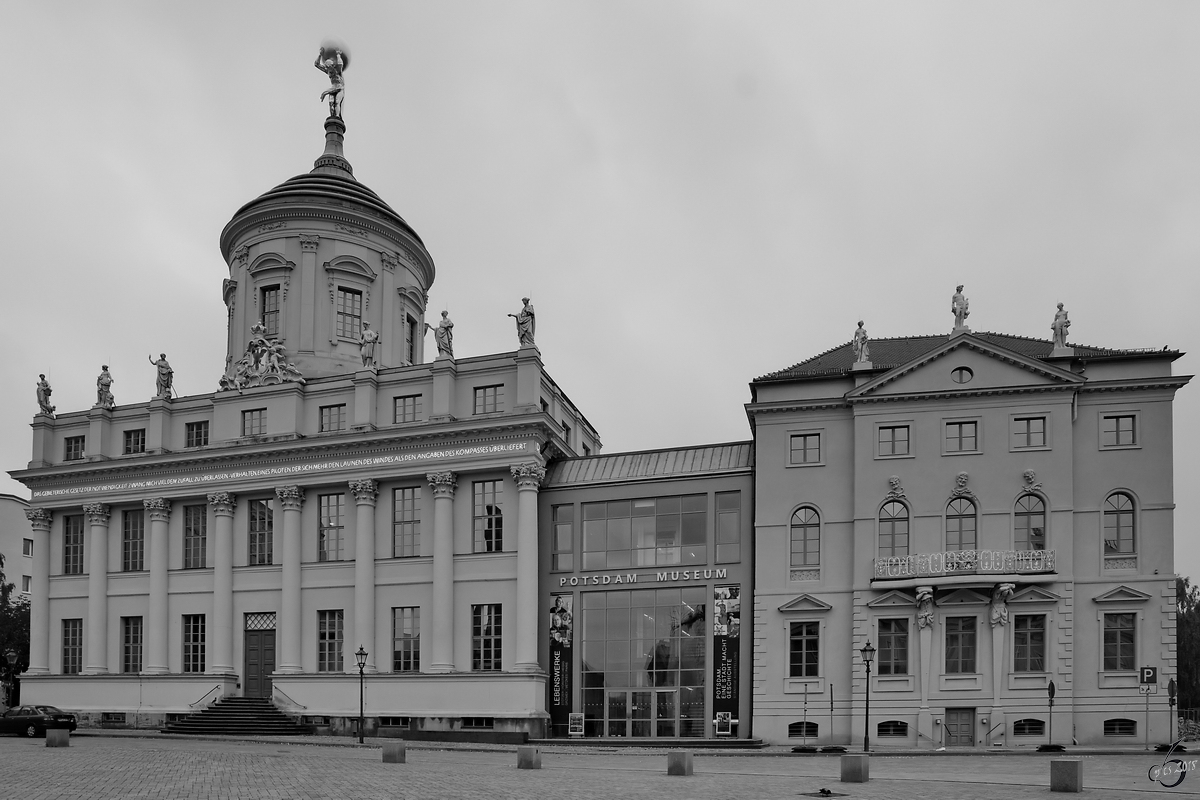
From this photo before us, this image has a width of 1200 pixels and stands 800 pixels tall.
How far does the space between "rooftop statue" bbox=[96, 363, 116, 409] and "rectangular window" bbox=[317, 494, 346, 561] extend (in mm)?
13192

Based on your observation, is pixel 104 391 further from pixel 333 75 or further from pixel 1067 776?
pixel 1067 776

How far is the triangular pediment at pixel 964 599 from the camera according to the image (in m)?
44.3

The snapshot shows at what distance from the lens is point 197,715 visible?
169ft

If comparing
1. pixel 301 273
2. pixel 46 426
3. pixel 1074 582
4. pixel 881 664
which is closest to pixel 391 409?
pixel 301 273

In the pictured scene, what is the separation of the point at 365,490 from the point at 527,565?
8.28m

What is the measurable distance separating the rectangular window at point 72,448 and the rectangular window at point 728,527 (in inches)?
1257

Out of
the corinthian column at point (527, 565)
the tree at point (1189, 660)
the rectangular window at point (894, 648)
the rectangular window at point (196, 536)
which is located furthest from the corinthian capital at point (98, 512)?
the tree at point (1189, 660)

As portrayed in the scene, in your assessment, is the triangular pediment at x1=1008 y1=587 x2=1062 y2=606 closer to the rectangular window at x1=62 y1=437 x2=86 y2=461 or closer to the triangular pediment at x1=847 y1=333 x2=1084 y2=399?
the triangular pediment at x1=847 y1=333 x2=1084 y2=399

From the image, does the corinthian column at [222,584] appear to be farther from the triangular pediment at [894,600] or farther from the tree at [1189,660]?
the tree at [1189,660]

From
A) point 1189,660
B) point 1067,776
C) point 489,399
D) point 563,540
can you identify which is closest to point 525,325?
point 489,399

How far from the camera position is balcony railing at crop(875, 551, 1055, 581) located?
44.1 metres

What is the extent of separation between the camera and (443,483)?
166ft

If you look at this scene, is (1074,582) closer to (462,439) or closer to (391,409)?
(462,439)

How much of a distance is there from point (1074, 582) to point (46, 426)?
1878 inches
